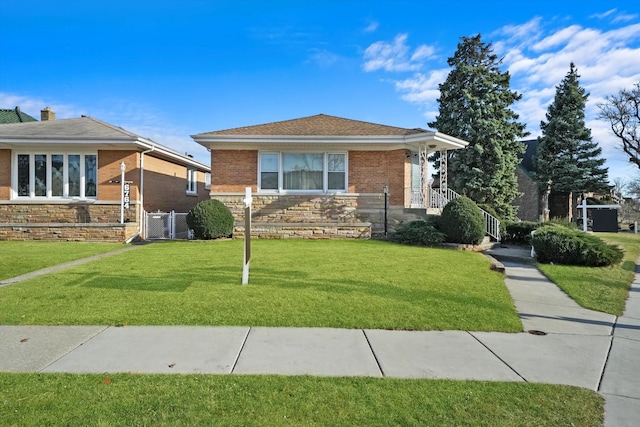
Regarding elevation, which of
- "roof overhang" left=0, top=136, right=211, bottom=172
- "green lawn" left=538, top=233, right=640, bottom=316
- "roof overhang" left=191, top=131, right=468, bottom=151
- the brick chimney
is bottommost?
"green lawn" left=538, top=233, right=640, bottom=316

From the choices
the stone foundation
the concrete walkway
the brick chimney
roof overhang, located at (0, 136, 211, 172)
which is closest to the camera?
the concrete walkway

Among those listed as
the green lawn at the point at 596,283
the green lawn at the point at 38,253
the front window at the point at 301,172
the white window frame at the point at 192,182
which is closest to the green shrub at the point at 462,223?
the green lawn at the point at 596,283

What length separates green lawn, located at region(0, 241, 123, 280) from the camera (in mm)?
9125

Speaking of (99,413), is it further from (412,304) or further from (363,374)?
(412,304)

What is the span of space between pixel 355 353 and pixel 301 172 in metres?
13.1

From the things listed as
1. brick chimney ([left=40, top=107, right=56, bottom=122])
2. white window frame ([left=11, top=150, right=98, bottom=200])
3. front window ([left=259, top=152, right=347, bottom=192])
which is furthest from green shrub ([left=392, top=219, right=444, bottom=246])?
brick chimney ([left=40, top=107, right=56, bottom=122])

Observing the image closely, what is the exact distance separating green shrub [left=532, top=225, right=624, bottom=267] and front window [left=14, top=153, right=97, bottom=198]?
16287mm

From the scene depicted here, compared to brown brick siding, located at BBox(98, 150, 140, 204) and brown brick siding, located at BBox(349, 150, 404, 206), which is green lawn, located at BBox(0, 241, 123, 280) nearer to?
brown brick siding, located at BBox(98, 150, 140, 204)

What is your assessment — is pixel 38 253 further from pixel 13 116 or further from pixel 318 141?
pixel 13 116

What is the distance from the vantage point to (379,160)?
16.7m

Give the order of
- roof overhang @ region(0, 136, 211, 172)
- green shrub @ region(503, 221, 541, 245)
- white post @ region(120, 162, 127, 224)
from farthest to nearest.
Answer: green shrub @ region(503, 221, 541, 245) < white post @ region(120, 162, 127, 224) < roof overhang @ region(0, 136, 211, 172)

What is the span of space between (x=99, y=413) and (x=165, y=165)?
1711 cm

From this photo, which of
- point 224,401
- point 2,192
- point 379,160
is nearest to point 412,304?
point 224,401

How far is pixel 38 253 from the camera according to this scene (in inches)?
449
